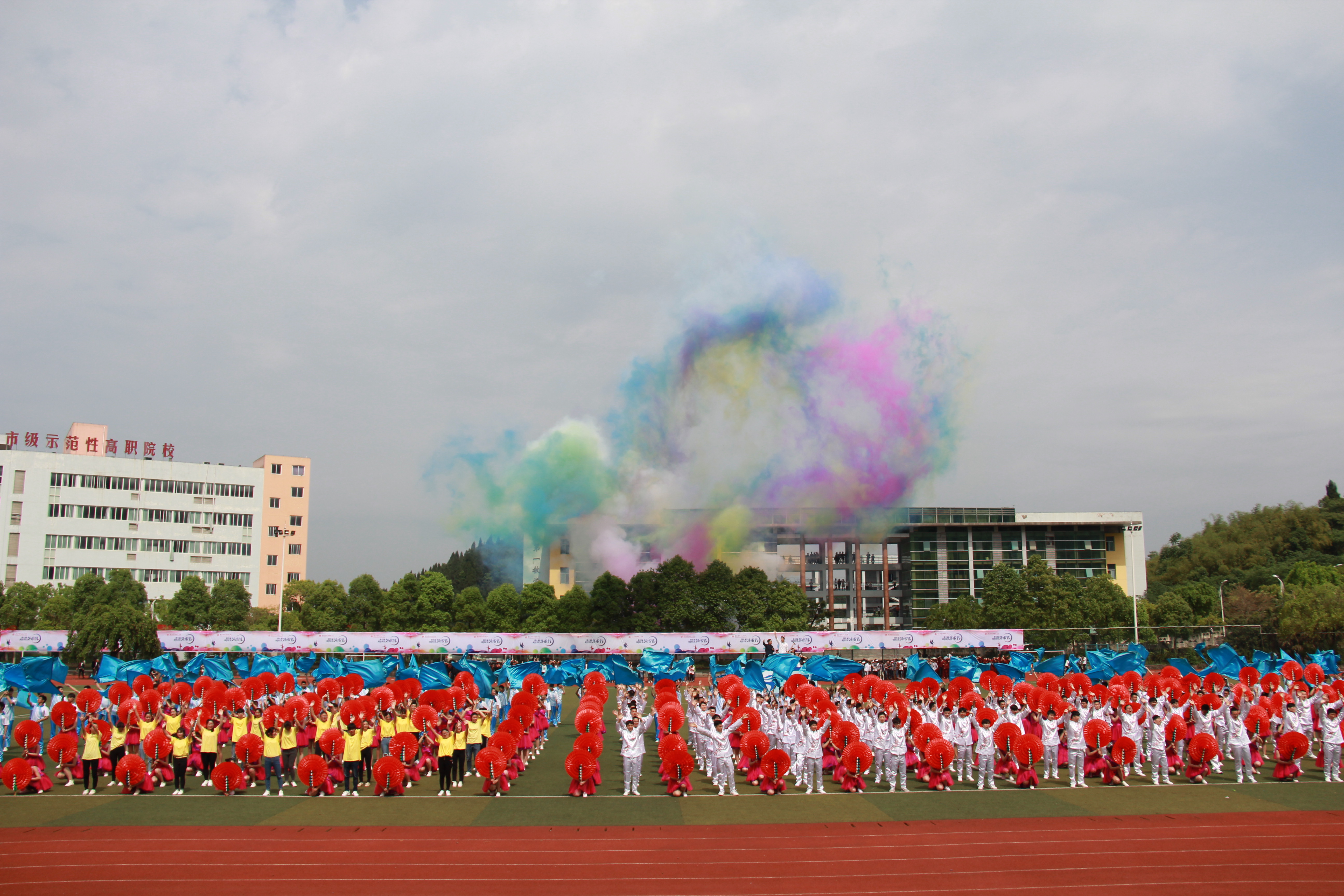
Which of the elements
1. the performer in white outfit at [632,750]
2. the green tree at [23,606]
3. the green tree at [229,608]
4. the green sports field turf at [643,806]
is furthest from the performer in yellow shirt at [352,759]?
the green tree at [23,606]

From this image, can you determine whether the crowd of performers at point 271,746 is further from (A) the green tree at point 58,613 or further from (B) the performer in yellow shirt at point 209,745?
(A) the green tree at point 58,613

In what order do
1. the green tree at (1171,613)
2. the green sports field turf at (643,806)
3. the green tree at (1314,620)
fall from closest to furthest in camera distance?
1. the green sports field turf at (643,806)
2. the green tree at (1314,620)
3. the green tree at (1171,613)

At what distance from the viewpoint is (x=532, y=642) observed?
1829 inches

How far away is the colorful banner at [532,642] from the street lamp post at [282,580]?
2.08 m

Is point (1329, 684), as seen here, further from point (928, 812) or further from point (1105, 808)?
point (928, 812)

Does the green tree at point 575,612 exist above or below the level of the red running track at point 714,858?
above

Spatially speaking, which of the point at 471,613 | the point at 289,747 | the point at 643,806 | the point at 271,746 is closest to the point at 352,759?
the point at 289,747

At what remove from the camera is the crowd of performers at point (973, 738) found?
1819cm

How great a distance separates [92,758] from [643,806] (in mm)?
10358

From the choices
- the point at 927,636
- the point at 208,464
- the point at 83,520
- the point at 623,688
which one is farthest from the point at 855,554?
the point at 623,688

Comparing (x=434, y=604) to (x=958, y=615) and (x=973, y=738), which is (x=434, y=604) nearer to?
(x=958, y=615)

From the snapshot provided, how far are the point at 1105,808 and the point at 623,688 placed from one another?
11776 mm

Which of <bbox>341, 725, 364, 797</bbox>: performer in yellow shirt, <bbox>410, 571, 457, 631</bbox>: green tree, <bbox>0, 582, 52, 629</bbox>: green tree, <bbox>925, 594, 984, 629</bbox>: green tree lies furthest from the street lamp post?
<bbox>925, 594, 984, 629</bbox>: green tree

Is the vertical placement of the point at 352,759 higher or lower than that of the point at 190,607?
lower
